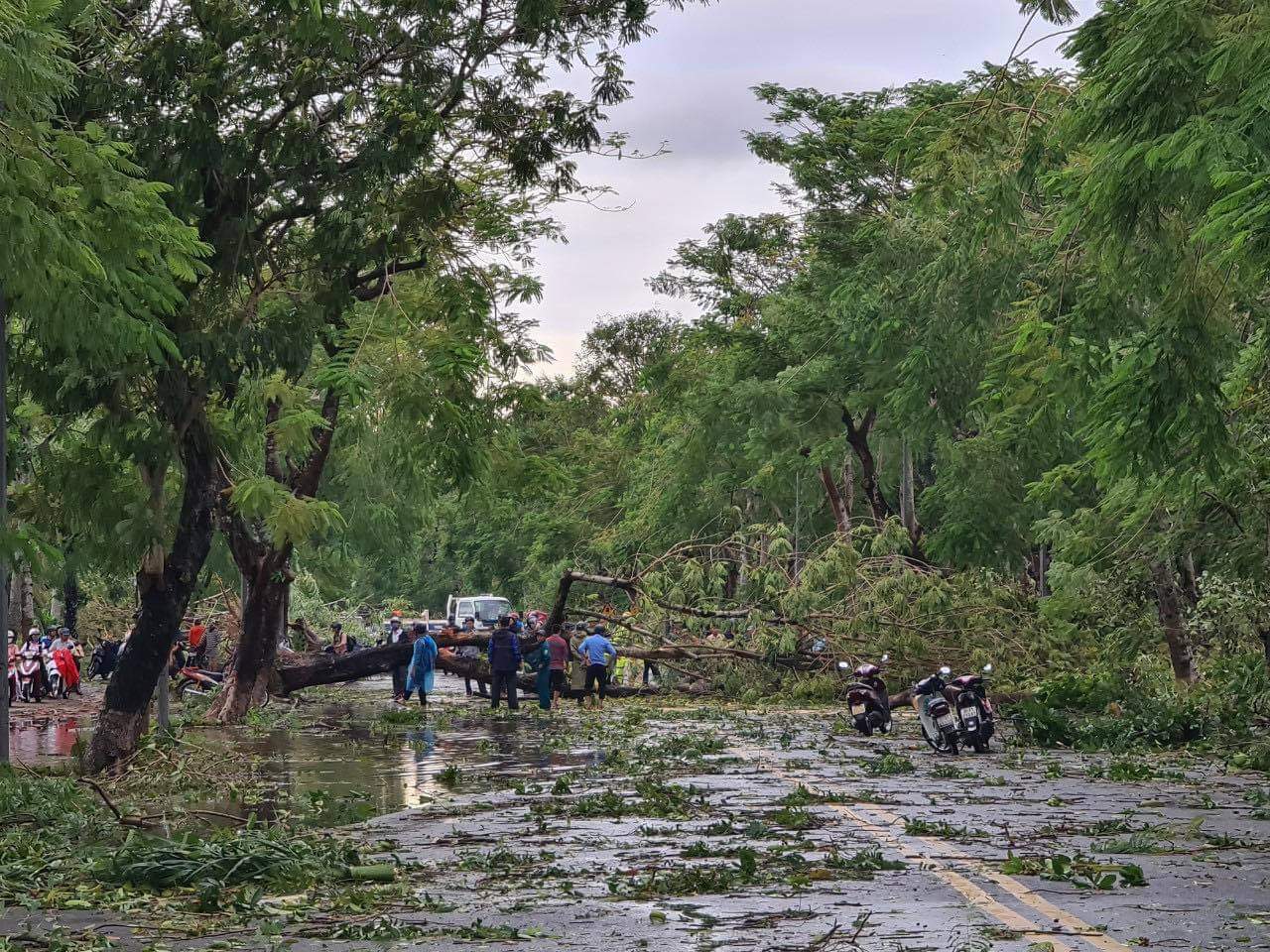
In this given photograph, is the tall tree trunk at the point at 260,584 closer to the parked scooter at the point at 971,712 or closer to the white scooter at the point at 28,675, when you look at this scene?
the parked scooter at the point at 971,712

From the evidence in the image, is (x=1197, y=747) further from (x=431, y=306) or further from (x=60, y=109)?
(x=60, y=109)

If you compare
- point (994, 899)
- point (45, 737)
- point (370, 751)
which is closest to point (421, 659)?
point (45, 737)

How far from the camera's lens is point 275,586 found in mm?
28719

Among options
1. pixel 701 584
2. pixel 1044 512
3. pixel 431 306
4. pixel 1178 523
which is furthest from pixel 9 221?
pixel 1044 512

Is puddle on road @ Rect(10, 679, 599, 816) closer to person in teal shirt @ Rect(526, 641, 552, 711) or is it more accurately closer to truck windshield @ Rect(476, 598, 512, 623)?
person in teal shirt @ Rect(526, 641, 552, 711)

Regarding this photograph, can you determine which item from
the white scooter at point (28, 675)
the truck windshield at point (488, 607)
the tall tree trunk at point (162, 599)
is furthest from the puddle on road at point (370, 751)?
the truck windshield at point (488, 607)

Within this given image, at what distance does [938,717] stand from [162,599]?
9.85 meters

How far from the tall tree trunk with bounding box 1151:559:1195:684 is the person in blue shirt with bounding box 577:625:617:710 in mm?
10741

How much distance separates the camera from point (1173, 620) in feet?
88.0

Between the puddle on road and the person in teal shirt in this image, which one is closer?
the puddle on road

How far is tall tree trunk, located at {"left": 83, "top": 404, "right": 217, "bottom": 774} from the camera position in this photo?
19094mm

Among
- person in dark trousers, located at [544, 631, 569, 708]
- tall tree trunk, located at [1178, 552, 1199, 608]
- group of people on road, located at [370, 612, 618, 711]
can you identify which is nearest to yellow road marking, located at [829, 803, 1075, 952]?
tall tree trunk, located at [1178, 552, 1199, 608]

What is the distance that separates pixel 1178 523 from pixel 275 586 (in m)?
15.0

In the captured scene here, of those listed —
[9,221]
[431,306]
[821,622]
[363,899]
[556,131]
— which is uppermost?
[556,131]
